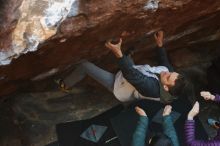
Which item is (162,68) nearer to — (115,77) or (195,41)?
(115,77)

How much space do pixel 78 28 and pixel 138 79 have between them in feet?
2.11

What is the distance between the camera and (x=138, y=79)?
358cm

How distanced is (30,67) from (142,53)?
1.34 metres

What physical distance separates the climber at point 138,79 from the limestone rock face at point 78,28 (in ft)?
0.39

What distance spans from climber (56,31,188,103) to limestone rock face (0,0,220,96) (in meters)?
0.12

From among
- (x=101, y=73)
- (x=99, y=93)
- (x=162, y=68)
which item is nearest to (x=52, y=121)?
(x=99, y=93)

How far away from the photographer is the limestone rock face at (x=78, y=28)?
3.01 m

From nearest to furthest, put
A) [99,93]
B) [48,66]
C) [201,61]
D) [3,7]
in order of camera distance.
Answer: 1. [3,7]
2. [48,66]
3. [99,93]
4. [201,61]

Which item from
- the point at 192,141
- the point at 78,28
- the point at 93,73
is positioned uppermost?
the point at 78,28

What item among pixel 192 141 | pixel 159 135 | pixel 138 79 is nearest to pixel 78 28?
pixel 138 79

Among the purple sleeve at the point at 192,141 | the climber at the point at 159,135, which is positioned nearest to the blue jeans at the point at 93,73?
the climber at the point at 159,135

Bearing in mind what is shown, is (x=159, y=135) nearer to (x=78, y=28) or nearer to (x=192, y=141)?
(x=192, y=141)

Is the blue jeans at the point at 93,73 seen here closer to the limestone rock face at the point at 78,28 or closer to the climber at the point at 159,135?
the limestone rock face at the point at 78,28

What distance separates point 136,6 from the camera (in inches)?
133
